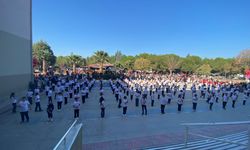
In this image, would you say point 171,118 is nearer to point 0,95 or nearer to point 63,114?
point 63,114

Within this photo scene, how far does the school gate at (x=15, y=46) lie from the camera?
2529 cm

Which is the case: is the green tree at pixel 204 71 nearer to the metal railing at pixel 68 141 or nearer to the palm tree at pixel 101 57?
the palm tree at pixel 101 57

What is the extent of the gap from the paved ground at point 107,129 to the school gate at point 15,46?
302 inches

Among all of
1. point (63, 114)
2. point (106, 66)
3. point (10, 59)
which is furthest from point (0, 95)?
point (106, 66)

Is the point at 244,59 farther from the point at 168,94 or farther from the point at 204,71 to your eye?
the point at 168,94

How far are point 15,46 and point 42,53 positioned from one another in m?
44.0

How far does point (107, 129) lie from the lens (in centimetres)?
1429

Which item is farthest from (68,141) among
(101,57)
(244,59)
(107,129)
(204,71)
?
(204,71)

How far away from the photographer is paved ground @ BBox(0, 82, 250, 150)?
36.6 feet

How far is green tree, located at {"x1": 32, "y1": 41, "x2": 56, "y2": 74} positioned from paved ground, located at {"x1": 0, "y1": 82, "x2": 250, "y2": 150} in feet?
174

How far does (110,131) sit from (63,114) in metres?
6.33

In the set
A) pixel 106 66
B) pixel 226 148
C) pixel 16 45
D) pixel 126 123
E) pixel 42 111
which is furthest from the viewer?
pixel 106 66

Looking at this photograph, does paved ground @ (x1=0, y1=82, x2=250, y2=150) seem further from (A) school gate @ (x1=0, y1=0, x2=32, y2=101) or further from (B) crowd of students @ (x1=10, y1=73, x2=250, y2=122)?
(A) school gate @ (x1=0, y1=0, x2=32, y2=101)

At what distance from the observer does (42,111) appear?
2017 centimetres
